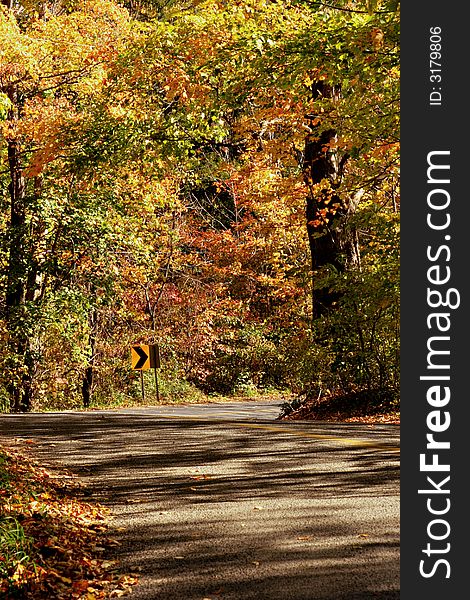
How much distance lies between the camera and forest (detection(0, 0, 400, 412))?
1470 centimetres

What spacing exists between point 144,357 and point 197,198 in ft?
45.2

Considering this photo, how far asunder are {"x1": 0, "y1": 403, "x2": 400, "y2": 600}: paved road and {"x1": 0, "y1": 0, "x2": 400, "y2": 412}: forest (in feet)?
15.3

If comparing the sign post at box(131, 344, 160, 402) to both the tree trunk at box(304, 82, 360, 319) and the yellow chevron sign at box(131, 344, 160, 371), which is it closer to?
the yellow chevron sign at box(131, 344, 160, 371)

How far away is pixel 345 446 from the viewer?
10227mm

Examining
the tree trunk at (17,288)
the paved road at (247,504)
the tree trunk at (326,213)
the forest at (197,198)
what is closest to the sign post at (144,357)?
the forest at (197,198)

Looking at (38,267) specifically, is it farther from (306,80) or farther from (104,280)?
(306,80)

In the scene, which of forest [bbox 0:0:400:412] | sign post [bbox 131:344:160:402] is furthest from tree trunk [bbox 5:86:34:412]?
sign post [bbox 131:344:160:402]

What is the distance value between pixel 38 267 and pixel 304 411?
974 centimetres

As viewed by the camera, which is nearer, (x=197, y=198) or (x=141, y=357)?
(x=141, y=357)

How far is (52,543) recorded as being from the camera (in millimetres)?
6406

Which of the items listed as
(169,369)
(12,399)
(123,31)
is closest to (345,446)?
(123,31)

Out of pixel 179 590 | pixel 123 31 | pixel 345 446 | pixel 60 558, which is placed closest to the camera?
pixel 179 590

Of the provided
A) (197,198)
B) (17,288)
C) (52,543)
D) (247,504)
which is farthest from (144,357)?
(52,543)

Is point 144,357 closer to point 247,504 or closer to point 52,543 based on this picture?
point 247,504
